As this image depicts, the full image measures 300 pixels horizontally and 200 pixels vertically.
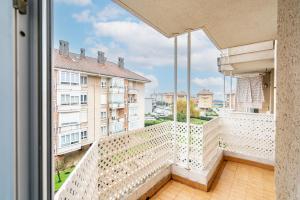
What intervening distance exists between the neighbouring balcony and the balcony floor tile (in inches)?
5.4

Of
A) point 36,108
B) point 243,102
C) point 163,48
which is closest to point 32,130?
point 36,108

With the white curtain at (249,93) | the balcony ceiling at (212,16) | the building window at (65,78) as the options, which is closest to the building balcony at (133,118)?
the building window at (65,78)

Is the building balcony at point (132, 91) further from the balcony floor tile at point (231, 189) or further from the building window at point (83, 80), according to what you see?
the balcony floor tile at point (231, 189)

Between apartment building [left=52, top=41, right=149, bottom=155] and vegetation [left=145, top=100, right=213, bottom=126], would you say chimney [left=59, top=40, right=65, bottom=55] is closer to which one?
apartment building [left=52, top=41, right=149, bottom=155]

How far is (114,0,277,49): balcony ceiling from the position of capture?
1459mm

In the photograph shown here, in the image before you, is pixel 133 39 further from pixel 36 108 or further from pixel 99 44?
pixel 36 108

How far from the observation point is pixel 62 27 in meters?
0.82

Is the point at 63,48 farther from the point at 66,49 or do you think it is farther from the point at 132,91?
the point at 132,91

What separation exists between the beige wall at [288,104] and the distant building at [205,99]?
191 centimetres

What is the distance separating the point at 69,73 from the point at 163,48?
1504 millimetres

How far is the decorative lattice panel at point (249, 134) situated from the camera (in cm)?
302

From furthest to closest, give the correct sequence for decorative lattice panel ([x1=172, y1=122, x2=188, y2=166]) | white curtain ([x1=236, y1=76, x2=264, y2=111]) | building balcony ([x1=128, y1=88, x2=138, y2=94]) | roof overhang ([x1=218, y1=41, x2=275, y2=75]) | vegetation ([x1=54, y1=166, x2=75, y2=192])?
white curtain ([x1=236, y1=76, x2=264, y2=111]) < roof overhang ([x1=218, y1=41, x2=275, y2=75]) < decorative lattice panel ([x1=172, y1=122, x2=188, y2=166]) < building balcony ([x1=128, y1=88, x2=138, y2=94]) < vegetation ([x1=54, y1=166, x2=75, y2=192])

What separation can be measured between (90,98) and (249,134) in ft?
10.8

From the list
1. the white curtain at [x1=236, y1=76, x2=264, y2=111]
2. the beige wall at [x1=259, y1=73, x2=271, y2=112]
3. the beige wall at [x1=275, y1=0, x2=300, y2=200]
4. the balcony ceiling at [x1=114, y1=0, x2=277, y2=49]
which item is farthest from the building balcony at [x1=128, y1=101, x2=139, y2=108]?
the beige wall at [x1=259, y1=73, x2=271, y2=112]
